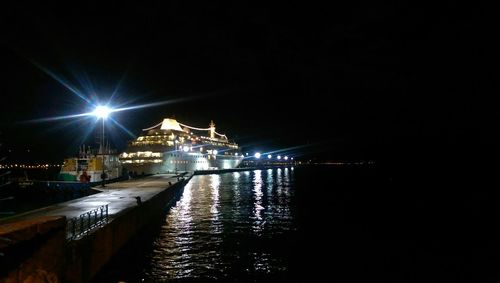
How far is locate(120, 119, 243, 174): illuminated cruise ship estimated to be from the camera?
78250 millimetres

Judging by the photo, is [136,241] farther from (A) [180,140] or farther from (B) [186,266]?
(A) [180,140]

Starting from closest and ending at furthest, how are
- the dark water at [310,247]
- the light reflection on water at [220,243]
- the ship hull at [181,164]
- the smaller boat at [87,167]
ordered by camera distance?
the dark water at [310,247], the light reflection on water at [220,243], the smaller boat at [87,167], the ship hull at [181,164]

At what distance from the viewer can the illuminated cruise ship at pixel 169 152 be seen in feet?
257

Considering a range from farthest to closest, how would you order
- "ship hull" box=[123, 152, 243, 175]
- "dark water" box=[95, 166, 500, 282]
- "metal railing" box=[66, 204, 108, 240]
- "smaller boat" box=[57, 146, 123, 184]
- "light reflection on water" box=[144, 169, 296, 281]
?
1. "ship hull" box=[123, 152, 243, 175]
2. "smaller boat" box=[57, 146, 123, 184]
3. "light reflection on water" box=[144, 169, 296, 281]
4. "dark water" box=[95, 166, 500, 282]
5. "metal railing" box=[66, 204, 108, 240]

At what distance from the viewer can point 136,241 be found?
57.8ft

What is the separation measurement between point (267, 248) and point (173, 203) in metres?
17.6

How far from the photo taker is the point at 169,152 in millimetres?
79688

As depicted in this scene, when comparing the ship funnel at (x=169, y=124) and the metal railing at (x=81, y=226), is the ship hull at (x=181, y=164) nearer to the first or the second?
the ship funnel at (x=169, y=124)

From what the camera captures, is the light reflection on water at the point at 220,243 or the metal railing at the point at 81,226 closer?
the metal railing at the point at 81,226

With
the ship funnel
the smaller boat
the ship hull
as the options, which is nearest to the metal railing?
the smaller boat

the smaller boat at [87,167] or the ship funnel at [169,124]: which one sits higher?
the ship funnel at [169,124]

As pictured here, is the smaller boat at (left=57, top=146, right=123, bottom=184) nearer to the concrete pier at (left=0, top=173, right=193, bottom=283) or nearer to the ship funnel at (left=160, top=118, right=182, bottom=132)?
the concrete pier at (left=0, top=173, right=193, bottom=283)

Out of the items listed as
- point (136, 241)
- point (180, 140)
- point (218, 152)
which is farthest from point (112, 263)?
point (218, 152)

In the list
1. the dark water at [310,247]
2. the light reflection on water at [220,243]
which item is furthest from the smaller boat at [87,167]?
the dark water at [310,247]
